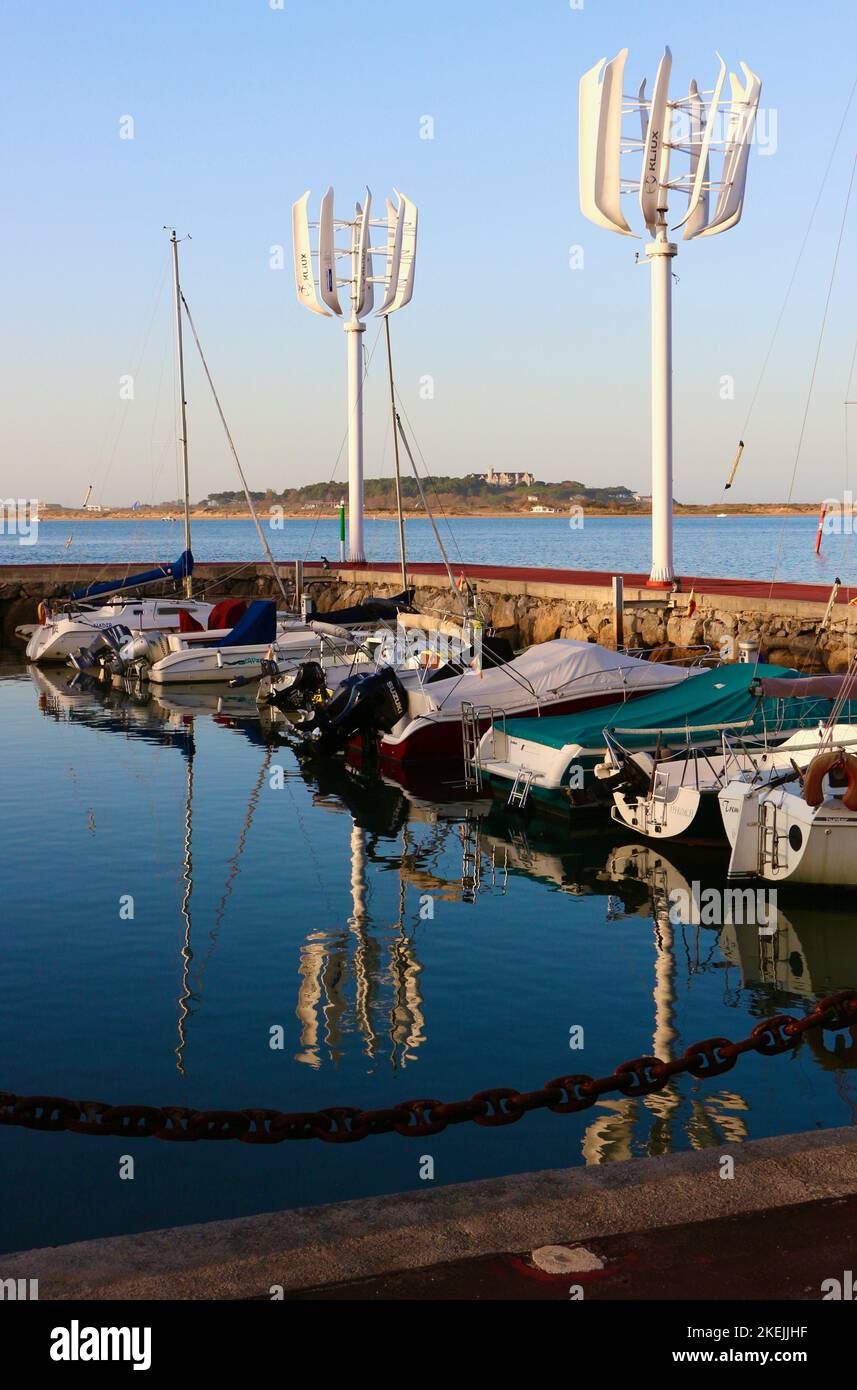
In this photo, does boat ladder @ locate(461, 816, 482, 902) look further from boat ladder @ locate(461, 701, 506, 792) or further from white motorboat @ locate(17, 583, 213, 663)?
white motorboat @ locate(17, 583, 213, 663)

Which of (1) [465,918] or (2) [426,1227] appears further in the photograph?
(1) [465,918]

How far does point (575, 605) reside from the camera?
1506 inches

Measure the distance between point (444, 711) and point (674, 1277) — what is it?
63.0 feet

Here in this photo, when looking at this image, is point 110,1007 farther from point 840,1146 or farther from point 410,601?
point 410,601

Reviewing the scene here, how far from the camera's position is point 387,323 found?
3659 centimetres

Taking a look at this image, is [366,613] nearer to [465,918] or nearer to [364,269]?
[364,269]

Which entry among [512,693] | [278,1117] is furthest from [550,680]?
[278,1117]

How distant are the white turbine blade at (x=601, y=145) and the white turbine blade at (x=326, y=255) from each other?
629 inches

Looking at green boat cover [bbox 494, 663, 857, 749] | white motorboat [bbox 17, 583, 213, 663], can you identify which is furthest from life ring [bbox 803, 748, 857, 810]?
white motorboat [bbox 17, 583, 213, 663]

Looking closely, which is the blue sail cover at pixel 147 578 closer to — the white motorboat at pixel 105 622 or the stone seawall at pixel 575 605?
the white motorboat at pixel 105 622

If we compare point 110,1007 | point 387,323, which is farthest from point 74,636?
point 110,1007
